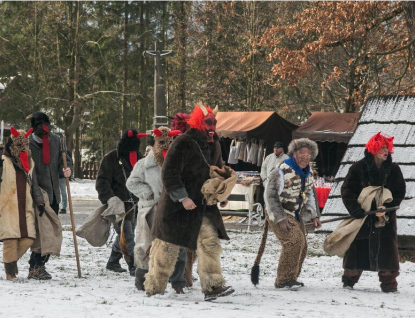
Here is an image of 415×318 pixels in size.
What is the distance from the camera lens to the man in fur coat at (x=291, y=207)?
8.69 meters

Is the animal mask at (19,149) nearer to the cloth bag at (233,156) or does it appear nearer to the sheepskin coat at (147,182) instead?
the sheepskin coat at (147,182)

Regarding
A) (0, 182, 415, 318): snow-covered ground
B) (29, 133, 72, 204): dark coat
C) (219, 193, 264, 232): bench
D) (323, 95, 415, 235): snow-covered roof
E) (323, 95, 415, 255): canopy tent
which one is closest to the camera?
(0, 182, 415, 318): snow-covered ground

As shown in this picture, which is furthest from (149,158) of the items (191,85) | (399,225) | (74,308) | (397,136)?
(191,85)

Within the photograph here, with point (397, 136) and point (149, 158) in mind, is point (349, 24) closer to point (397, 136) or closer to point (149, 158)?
point (397, 136)

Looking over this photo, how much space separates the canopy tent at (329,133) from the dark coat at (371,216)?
1071 cm

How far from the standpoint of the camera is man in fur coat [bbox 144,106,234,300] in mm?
7684

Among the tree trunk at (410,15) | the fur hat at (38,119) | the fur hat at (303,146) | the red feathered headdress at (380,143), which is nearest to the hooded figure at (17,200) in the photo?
the fur hat at (38,119)

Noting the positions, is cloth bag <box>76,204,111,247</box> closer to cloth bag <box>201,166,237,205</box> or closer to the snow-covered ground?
the snow-covered ground

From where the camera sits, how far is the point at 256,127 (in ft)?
68.9

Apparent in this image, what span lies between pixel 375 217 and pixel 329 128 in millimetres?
12674

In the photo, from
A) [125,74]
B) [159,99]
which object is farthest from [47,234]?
[125,74]

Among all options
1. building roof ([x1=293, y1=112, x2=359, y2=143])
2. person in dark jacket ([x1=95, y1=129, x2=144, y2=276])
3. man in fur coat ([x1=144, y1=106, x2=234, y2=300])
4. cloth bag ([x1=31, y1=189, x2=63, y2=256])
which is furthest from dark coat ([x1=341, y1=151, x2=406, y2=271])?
building roof ([x1=293, y1=112, x2=359, y2=143])

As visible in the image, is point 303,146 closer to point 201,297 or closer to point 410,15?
point 201,297

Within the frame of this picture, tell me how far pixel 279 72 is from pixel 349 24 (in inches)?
93.4
